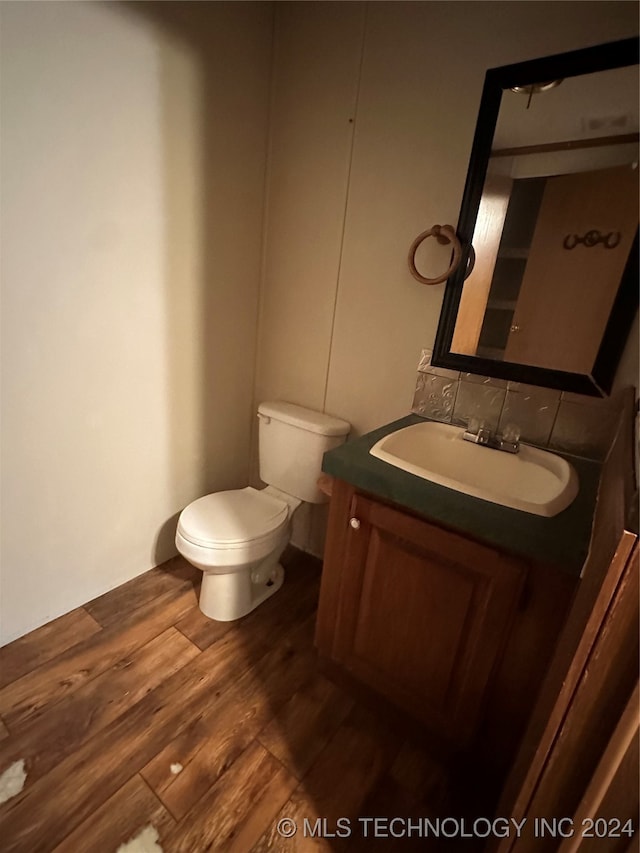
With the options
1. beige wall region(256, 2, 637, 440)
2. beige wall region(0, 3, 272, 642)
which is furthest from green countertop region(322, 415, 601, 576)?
beige wall region(0, 3, 272, 642)

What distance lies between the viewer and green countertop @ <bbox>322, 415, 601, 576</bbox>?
833mm

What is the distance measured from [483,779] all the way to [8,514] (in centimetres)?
162

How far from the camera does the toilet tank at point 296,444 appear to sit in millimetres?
1657

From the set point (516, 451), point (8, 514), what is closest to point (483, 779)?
point (516, 451)

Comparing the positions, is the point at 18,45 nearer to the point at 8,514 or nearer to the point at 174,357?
the point at 174,357

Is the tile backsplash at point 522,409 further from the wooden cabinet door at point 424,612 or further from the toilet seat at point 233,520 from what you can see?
the toilet seat at point 233,520

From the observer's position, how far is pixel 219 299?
1.73 metres

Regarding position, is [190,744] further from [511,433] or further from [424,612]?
[511,433]

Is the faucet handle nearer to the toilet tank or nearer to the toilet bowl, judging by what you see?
the toilet tank

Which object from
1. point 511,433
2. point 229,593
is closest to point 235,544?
point 229,593

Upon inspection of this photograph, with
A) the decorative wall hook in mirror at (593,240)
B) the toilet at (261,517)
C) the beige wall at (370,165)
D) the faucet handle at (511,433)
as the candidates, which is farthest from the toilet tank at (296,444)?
the decorative wall hook in mirror at (593,240)

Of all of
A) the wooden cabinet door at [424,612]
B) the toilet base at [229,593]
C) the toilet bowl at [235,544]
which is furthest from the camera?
the toilet base at [229,593]

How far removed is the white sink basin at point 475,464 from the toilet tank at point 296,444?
40cm

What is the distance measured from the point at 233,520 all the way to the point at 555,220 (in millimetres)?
1430
